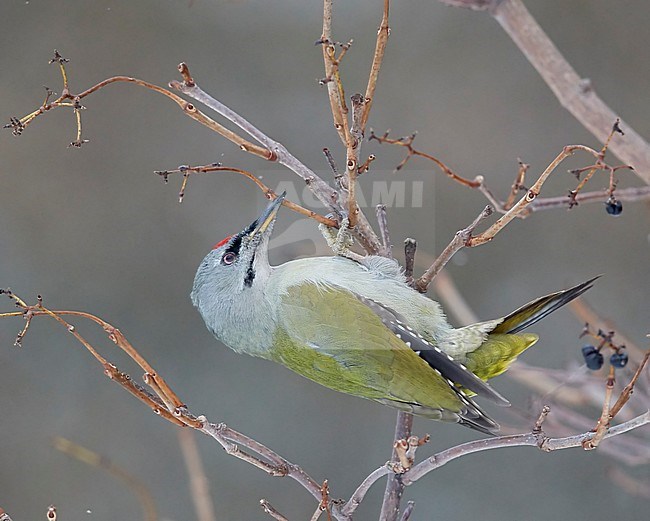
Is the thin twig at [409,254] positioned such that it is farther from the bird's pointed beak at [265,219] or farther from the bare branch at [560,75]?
the bare branch at [560,75]

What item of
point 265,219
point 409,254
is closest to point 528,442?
point 409,254

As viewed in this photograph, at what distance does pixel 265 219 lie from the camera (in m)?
1.59

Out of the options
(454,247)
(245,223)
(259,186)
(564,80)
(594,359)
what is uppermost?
(245,223)

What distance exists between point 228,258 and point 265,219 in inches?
5.5

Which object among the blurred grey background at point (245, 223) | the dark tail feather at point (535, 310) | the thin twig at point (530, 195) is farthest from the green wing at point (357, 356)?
the blurred grey background at point (245, 223)

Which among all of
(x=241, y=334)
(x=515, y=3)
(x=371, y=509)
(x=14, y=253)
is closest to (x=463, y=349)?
(x=241, y=334)

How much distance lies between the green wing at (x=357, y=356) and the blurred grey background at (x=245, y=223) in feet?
3.52

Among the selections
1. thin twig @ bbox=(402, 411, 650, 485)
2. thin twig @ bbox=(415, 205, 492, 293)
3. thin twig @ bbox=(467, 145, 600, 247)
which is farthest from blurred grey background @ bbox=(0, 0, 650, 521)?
thin twig @ bbox=(402, 411, 650, 485)

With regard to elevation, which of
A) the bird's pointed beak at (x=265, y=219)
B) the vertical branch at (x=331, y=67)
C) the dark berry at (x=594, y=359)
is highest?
the bird's pointed beak at (x=265, y=219)

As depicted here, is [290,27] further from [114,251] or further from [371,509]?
[371,509]

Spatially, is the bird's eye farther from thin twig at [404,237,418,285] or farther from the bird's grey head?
thin twig at [404,237,418,285]

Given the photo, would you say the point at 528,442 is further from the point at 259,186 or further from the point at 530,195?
the point at 259,186

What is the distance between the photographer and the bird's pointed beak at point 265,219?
1.55m

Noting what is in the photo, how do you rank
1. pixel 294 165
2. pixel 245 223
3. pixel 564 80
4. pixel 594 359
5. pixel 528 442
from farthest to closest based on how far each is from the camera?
pixel 245 223
pixel 594 359
pixel 564 80
pixel 294 165
pixel 528 442
